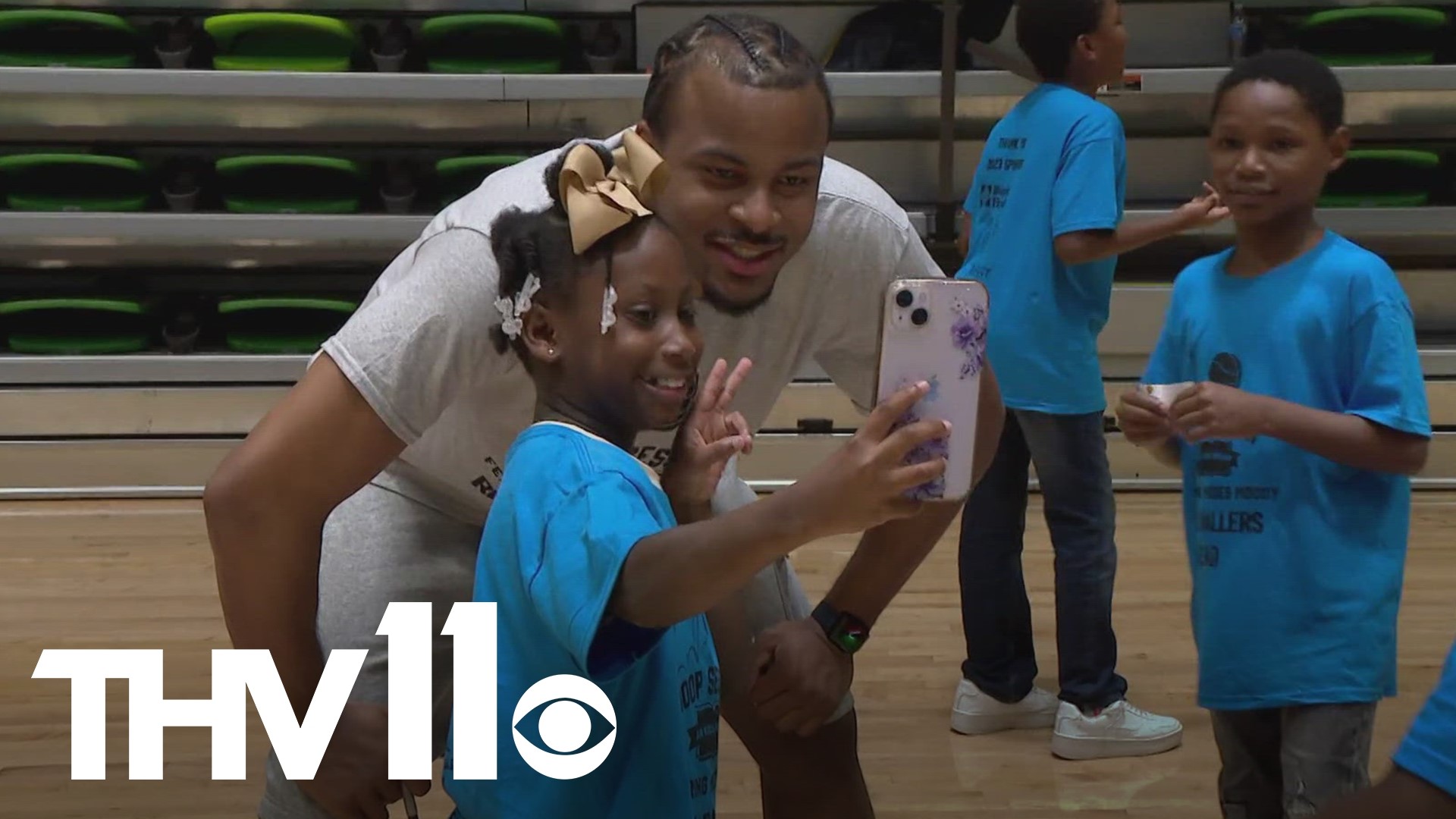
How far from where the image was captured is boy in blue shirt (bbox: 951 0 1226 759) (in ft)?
9.17

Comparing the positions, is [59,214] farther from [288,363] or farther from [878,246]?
[878,246]

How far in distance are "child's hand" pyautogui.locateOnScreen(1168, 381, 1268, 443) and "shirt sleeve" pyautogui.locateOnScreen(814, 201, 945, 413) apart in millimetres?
321

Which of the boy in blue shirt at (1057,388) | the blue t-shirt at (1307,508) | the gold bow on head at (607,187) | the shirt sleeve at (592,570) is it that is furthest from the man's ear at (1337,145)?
the shirt sleeve at (592,570)

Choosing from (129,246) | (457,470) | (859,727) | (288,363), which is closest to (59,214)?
(129,246)

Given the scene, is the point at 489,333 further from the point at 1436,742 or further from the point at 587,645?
the point at 1436,742

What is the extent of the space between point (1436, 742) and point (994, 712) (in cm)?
191

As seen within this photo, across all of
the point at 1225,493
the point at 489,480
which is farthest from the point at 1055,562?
the point at 489,480

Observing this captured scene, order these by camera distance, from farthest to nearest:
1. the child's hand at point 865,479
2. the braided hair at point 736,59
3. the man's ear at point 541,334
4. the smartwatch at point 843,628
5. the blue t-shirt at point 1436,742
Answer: the smartwatch at point 843,628
the braided hair at point 736,59
the man's ear at point 541,334
the child's hand at point 865,479
the blue t-shirt at point 1436,742

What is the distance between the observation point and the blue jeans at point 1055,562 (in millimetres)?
2801

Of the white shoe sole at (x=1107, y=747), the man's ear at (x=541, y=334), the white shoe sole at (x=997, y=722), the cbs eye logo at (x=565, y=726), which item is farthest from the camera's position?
the white shoe sole at (x=997, y=722)

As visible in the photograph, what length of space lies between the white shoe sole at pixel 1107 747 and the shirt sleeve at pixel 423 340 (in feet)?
5.20

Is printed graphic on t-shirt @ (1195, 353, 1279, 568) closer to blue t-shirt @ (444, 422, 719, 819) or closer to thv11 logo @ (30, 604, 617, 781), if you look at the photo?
blue t-shirt @ (444, 422, 719, 819)

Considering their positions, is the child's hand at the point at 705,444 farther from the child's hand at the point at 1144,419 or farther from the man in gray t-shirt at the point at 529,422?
the child's hand at the point at 1144,419

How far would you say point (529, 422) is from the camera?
5.50 ft
